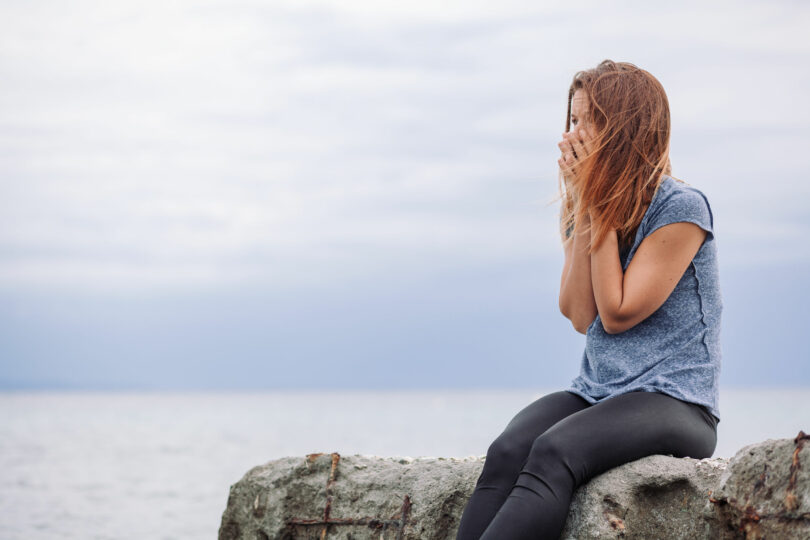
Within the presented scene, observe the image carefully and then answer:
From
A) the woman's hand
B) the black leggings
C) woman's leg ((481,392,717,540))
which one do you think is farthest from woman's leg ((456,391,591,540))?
the woman's hand

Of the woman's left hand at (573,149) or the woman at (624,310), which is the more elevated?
the woman's left hand at (573,149)

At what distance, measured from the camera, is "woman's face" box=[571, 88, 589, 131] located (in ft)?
10.2

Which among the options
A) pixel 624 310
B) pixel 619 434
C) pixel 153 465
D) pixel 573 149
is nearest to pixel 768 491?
pixel 619 434

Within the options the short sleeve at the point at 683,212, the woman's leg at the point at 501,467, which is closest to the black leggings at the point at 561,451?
the woman's leg at the point at 501,467

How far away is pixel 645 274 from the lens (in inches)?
113

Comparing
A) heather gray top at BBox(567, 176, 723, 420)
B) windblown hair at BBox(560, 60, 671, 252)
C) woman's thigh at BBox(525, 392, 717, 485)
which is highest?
windblown hair at BBox(560, 60, 671, 252)

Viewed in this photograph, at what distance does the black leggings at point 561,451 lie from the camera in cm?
259

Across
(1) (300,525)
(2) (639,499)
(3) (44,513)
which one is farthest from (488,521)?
(3) (44,513)

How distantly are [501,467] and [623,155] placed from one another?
1.15 m

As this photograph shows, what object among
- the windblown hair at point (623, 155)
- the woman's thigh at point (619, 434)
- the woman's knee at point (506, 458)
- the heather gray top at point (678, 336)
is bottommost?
the woman's knee at point (506, 458)

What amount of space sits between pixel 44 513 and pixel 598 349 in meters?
12.5

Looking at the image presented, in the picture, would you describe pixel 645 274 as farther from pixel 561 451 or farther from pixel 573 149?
pixel 561 451

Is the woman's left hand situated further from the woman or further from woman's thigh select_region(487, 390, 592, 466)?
woman's thigh select_region(487, 390, 592, 466)

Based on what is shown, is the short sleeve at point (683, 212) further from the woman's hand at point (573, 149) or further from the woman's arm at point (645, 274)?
the woman's hand at point (573, 149)
